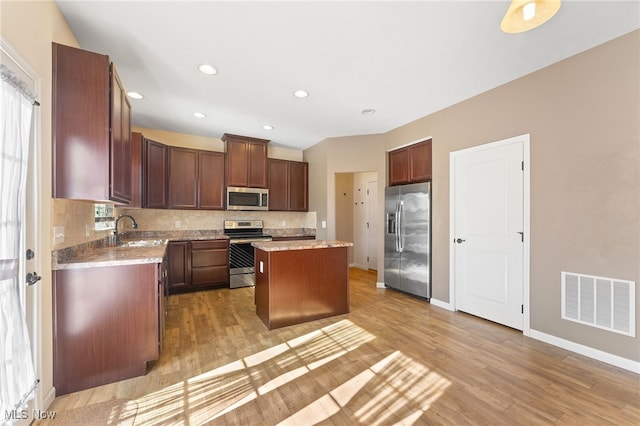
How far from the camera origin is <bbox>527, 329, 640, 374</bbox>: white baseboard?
6.92 feet

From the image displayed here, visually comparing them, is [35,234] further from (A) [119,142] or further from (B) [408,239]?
(B) [408,239]

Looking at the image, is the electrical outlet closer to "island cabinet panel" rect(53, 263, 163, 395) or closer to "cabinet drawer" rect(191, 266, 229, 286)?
"island cabinet panel" rect(53, 263, 163, 395)

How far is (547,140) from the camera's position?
2.60 meters

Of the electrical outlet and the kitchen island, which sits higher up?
the electrical outlet

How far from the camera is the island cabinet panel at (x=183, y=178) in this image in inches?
174

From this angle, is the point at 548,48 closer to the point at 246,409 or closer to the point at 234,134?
the point at 246,409

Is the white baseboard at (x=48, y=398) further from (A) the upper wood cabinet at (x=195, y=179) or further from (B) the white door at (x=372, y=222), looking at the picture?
(B) the white door at (x=372, y=222)

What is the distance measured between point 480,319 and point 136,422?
3453 millimetres

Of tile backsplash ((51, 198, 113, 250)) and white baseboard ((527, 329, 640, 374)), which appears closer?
tile backsplash ((51, 198, 113, 250))

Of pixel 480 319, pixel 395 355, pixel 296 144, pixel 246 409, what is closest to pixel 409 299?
pixel 480 319

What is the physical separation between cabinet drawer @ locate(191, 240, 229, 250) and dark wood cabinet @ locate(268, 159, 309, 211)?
120 cm

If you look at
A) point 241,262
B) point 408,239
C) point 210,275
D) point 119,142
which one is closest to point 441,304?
point 408,239

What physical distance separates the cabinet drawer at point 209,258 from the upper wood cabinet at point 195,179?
0.82 metres

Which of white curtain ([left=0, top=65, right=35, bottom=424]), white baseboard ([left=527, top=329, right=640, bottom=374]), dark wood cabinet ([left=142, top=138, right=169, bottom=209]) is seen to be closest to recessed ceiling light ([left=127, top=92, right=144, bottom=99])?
dark wood cabinet ([left=142, top=138, right=169, bottom=209])
